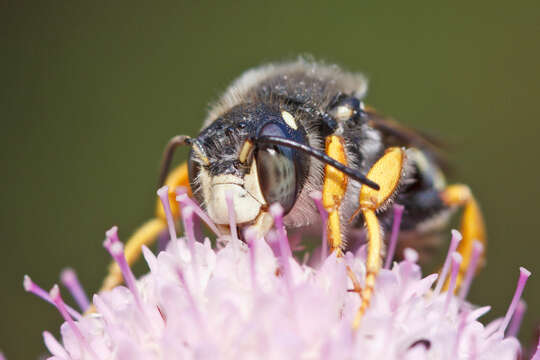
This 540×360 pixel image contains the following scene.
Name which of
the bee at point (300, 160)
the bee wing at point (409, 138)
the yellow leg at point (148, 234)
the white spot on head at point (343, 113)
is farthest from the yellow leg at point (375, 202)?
the yellow leg at point (148, 234)

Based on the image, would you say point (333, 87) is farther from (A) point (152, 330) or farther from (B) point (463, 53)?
(B) point (463, 53)

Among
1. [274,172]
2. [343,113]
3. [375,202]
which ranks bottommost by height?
[375,202]

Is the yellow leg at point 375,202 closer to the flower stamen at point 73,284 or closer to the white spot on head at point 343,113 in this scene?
the white spot on head at point 343,113

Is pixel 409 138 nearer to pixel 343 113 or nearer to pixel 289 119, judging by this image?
pixel 343 113

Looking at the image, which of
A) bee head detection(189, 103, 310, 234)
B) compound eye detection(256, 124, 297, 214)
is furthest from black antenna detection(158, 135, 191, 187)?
compound eye detection(256, 124, 297, 214)

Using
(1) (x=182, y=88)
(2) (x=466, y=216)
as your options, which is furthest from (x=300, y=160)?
(1) (x=182, y=88)

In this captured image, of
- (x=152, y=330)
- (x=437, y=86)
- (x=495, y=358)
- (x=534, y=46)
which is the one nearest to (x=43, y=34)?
(x=437, y=86)
